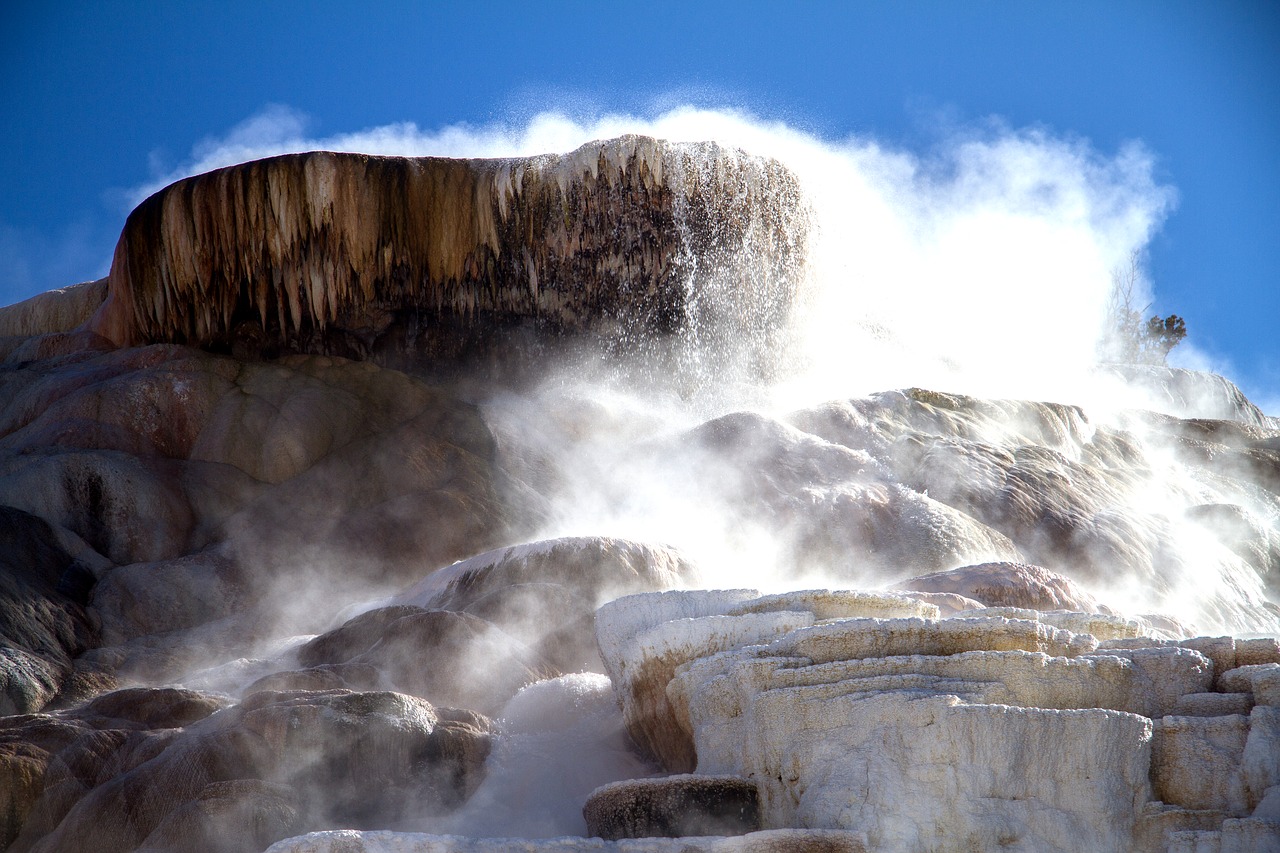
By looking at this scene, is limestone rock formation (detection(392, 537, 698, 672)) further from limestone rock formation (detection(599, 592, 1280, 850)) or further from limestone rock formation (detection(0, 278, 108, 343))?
limestone rock formation (detection(0, 278, 108, 343))

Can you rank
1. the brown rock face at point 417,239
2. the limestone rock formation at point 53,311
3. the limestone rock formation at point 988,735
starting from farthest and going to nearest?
the limestone rock formation at point 53,311 < the brown rock face at point 417,239 < the limestone rock formation at point 988,735

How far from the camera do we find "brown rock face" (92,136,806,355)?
54.0ft

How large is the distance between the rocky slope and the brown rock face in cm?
5

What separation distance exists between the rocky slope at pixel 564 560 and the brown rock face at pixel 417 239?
0.05 metres

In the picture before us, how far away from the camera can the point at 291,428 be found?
15.4 metres

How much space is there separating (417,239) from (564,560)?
790 cm

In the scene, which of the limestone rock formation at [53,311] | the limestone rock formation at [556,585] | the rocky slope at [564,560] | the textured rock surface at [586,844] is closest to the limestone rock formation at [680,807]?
the rocky slope at [564,560]

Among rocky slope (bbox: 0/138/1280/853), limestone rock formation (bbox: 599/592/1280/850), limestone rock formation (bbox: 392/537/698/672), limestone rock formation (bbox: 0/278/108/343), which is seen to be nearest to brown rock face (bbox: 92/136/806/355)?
rocky slope (bbox: 0/138/1280/853)

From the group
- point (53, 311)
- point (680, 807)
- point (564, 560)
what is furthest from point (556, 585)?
point (53, 311)

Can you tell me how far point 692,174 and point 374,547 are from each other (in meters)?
6.86

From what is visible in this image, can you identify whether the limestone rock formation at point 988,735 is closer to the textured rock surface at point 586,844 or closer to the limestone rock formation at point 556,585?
the textured rock surface at point 586,844

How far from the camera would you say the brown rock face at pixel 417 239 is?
648 inches

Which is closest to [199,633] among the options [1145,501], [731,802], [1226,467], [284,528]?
[284,528]

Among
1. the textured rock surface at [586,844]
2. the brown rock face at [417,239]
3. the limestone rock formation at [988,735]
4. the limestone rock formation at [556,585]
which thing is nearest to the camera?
the textured rock surface at [586,844]
